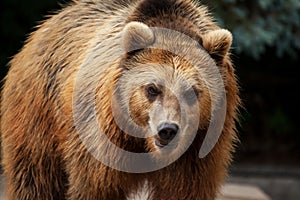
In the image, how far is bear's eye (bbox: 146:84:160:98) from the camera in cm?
520

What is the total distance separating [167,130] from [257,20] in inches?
198

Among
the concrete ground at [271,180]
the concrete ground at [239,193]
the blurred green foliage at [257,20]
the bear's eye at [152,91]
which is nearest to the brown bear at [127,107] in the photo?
the bear's eye at [152,91]

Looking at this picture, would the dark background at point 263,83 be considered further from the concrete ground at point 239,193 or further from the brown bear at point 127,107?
the brown bear at point 127,107

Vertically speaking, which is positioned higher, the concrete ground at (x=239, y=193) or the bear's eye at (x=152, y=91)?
the bear's eye at (x=152, y=91)

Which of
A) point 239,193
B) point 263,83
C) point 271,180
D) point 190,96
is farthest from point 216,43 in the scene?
point 263,83

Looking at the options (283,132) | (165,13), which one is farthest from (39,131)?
(283,132)

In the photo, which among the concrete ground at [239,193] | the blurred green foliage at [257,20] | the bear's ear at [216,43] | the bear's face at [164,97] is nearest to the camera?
the bear's face at [164,97]

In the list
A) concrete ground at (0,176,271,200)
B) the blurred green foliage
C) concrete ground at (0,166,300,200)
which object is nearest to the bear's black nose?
concrete ground at (0,176,271,200)

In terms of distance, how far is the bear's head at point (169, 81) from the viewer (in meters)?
5.17

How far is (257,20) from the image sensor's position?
9.82 meters

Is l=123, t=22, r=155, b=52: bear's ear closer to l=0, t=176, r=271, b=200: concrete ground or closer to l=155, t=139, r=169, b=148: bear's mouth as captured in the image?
→ l=155, t=139, r=169, b=148: bear's mouth

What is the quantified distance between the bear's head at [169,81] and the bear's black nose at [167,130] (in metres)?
0.02

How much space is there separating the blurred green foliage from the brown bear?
11.9 feet

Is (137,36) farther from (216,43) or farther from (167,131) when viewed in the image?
(167,131)
